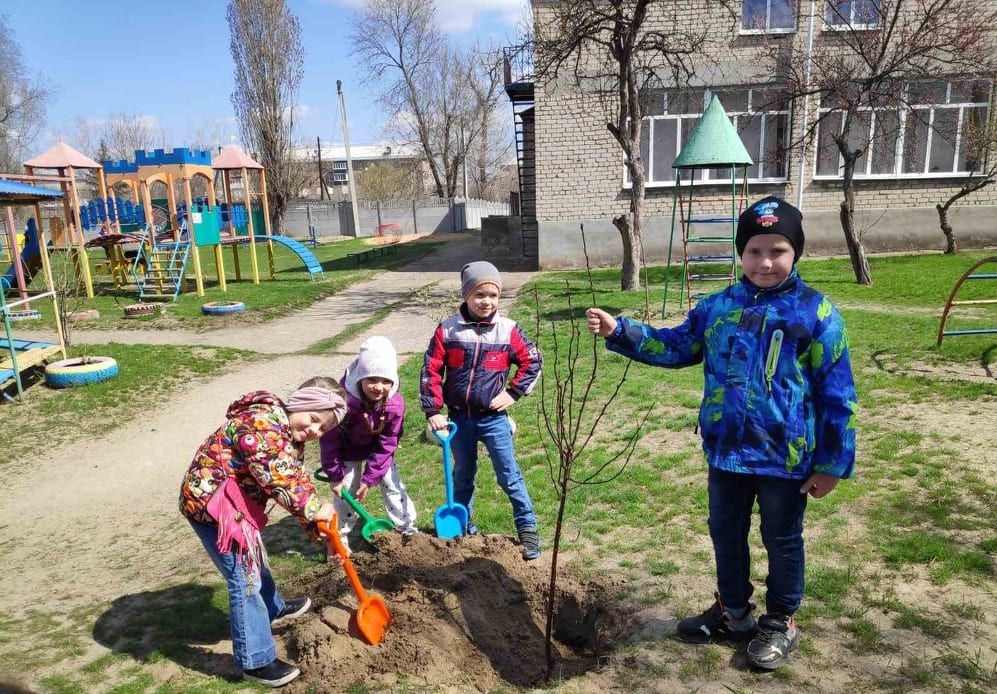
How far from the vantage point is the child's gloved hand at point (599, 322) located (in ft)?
8.12

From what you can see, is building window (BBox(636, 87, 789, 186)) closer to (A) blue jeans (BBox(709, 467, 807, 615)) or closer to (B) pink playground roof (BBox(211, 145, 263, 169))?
(B) pink playground roof (BBox(211, 145, 263, 169))

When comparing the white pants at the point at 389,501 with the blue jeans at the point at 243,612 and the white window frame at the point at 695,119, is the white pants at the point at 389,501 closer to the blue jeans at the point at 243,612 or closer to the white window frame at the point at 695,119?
the blue jeans at the point at 243,612

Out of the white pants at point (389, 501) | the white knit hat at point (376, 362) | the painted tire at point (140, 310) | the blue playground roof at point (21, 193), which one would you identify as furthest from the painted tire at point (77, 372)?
the white knit hat at point (376, 362)

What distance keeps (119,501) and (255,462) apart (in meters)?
3.10

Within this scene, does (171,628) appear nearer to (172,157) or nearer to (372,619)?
(372,619)

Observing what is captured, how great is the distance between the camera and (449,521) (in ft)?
11.6

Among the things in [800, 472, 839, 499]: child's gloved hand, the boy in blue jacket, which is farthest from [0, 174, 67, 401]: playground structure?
[800, 472, 839, 499]: child's gloved hand

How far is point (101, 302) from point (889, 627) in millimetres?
15331

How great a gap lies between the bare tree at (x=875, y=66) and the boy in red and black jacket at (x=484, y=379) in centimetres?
856

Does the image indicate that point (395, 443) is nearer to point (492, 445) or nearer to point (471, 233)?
point (492, 445)

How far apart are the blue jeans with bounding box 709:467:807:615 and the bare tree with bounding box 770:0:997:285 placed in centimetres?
916

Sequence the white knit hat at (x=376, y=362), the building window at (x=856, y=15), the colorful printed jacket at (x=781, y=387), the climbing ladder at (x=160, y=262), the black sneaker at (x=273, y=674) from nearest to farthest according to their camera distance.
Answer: the colorful printed jacket at (x=781, y=387)
the black sneaker at (x=273, y=674)
the white knit hat at (x=376, y=362)
the building window at (x=856, y=15)
the climbing ladder at (x=160, y=262)

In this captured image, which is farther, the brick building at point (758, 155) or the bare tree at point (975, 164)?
the brick building at point (758, 155)

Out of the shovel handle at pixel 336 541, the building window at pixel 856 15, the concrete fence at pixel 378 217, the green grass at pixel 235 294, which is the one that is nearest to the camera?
the shovel handle at pixel 336 541
